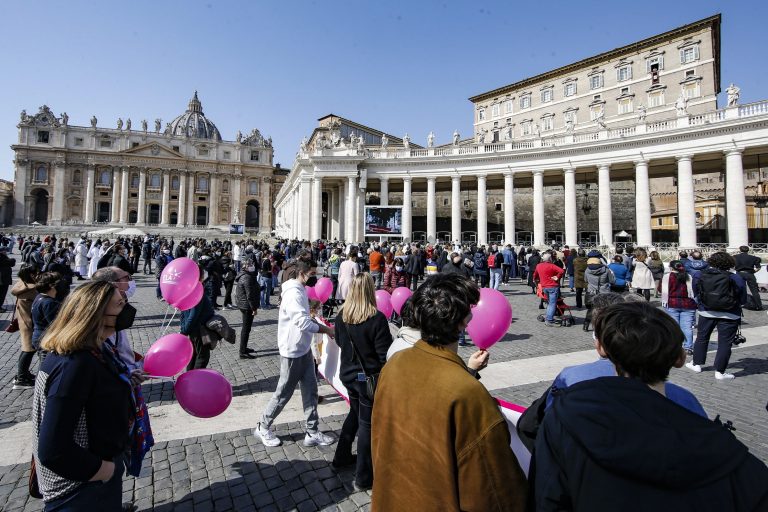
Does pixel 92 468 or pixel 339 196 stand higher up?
pixel 339 196

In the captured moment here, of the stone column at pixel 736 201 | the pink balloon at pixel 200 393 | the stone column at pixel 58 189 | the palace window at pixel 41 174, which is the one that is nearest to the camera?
the pink balloon at pixel 200 393

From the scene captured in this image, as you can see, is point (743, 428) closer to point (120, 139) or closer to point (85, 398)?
point (85, 398)

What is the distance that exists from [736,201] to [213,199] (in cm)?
7725

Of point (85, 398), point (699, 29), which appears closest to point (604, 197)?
point (699, 29)

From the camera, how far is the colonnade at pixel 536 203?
24.1 m

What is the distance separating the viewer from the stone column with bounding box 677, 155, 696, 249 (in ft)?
81.0

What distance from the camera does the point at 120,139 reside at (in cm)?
7362

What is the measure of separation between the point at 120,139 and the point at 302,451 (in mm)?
89123

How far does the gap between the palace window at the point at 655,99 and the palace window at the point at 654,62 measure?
272 cm

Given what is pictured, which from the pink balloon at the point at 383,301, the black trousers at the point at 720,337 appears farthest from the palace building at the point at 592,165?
the pink balloon at the point at 383,301

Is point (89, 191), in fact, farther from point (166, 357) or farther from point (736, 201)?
point (736, 201)

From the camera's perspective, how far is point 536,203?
3009 cm


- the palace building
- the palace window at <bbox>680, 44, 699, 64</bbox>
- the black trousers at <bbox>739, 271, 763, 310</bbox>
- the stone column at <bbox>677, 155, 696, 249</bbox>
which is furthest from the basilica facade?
the black trousers at <bbox>739, 271, 763, 310</bbox>

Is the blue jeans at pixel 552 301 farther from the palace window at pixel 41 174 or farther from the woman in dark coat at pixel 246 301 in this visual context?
the palace window at pixel 41 174
